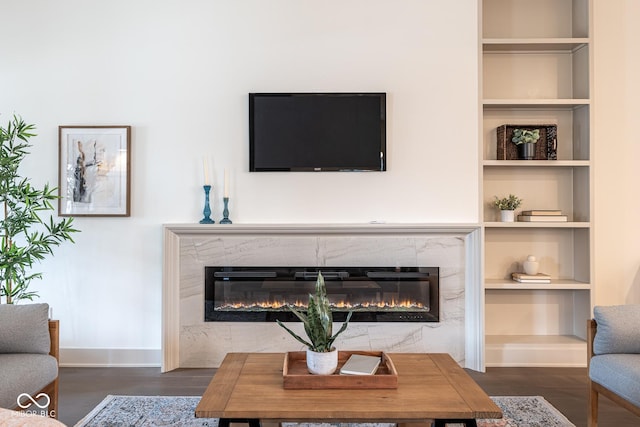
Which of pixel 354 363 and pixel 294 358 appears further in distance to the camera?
pixel 294 358

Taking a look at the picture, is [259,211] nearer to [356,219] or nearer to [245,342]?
[356,219]

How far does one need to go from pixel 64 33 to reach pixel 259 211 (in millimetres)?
2003

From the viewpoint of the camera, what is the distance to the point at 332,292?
139 inches

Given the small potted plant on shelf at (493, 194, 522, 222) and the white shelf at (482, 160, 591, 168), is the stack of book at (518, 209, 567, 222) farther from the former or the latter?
the white shelf at (482, 160, 591, 168)

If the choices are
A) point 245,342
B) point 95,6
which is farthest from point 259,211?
point 95,6

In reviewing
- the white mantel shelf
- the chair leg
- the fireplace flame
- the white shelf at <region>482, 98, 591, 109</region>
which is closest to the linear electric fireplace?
the fireplace flame

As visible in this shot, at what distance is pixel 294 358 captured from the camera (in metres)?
2.22

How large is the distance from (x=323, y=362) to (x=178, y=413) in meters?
1.18

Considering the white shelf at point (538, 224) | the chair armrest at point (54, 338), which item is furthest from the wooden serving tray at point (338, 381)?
the white shelf at point (538, 224)

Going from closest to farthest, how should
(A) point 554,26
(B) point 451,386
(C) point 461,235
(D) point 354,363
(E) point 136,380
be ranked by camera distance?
(B) point 451,386, (D) point 354,363, (E) point 136,380, (C) point 461,235, (A) point 554,26

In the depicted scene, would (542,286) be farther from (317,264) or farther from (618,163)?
(317,264)

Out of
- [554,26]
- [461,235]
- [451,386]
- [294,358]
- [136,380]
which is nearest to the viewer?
[451,386]

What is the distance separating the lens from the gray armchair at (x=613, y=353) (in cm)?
212

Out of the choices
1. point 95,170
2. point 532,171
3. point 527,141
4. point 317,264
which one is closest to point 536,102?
point 527,141
